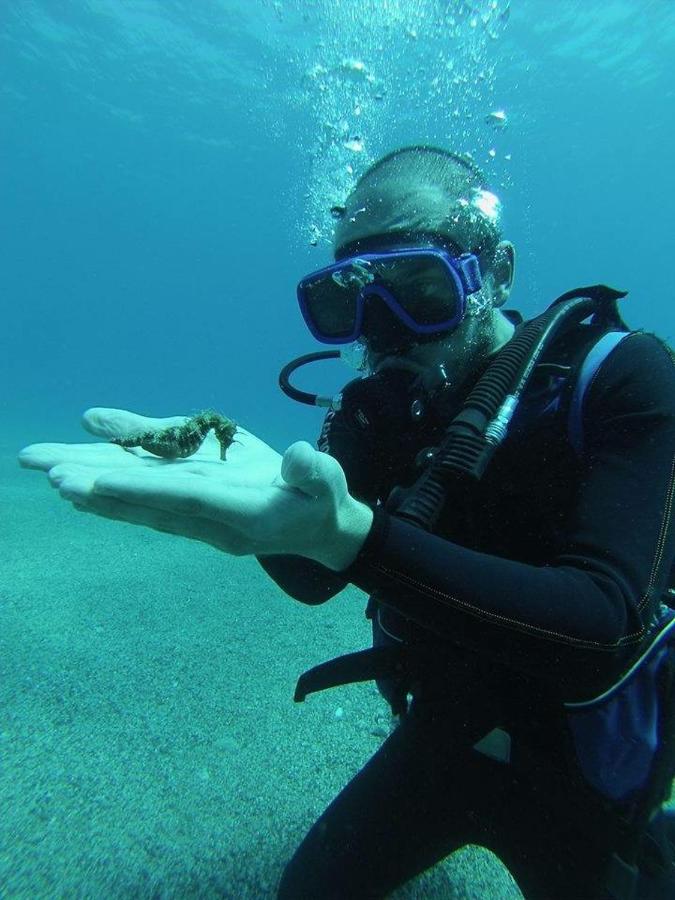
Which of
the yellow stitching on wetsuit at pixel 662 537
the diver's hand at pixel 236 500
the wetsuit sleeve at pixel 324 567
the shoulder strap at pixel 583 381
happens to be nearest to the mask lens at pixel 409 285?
the wetsuit sleeve at pixel 324 567

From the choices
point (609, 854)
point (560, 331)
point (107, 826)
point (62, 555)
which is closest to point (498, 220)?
point (560, 331)

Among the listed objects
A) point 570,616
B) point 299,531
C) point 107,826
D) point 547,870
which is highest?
point 299,531

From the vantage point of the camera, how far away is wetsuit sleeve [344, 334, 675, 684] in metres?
1.37

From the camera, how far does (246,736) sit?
11.2ft

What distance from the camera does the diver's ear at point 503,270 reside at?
2.84 meters

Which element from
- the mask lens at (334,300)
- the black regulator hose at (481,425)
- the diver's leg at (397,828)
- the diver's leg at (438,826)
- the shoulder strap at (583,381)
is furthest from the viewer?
the mask lens at (334,300)

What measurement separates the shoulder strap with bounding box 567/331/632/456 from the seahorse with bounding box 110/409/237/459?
4.39 ft

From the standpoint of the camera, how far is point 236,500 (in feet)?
3.54

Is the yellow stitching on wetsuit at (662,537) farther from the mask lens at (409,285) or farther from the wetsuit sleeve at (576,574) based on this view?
the mask lens at (409,285)

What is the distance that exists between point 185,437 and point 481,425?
1.05 metres

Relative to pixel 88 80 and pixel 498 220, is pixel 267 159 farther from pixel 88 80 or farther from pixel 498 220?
pixel 498 220

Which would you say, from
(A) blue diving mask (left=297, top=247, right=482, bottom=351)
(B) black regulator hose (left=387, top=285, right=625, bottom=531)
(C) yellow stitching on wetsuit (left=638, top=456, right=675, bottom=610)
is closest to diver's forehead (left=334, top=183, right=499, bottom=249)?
(A) blue diving mask (left=297, top=247, right=482, bottom=351)

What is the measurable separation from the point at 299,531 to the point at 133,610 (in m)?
4.46

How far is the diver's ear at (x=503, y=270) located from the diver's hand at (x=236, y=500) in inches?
79.3
